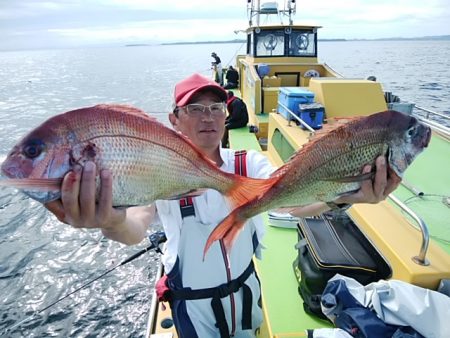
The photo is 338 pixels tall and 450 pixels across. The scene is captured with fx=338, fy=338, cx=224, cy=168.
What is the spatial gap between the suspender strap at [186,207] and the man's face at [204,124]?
0.37 meters

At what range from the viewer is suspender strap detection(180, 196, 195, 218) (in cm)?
206

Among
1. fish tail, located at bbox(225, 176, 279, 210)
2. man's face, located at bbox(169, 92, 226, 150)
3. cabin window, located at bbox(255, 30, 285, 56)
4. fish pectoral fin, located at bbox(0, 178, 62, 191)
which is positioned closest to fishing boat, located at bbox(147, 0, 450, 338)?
fish tail, located at bbox(225, 176, 279, 210)

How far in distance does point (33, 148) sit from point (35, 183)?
0.14 m

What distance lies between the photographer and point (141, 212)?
84.8 inches

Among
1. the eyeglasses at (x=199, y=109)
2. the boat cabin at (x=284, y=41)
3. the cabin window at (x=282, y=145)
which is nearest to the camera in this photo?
the eyeglasses at (x=199, y=109)

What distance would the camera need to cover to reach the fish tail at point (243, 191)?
1.65 metres

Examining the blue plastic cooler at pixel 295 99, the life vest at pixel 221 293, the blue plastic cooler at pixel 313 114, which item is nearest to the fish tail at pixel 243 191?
the life vest at pixel 221 293

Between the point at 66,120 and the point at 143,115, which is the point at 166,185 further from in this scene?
the point at 66,120

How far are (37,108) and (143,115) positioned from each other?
84.9ft

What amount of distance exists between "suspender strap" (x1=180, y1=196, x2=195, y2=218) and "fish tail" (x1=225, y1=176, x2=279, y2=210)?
1.45ft

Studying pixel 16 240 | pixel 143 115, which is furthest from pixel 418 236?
pixel 16 240

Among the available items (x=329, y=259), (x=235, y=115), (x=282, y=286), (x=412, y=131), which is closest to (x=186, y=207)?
(x=412, y=131)

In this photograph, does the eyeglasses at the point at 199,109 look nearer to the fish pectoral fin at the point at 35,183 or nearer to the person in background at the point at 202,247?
the person in background at the point at 202,247

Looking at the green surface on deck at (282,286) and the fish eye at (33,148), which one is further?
the green surface on deck at (282,286)
